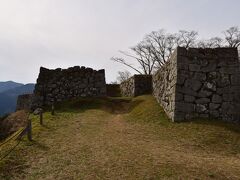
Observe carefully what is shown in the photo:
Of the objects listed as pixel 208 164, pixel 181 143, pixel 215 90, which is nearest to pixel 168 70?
pixel 215 90

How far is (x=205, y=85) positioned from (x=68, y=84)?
9.93 metres

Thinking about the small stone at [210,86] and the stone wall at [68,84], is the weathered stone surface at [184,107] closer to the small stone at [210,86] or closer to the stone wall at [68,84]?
the small stone at [210,86]

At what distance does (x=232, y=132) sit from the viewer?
37.1 ft

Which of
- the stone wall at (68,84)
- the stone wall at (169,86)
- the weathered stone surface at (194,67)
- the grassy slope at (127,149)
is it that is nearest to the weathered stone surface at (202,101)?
the grassy slope at (127,149)

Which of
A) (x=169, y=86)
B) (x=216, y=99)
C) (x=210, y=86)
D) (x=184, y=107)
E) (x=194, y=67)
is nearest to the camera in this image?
(x=184, y=107)

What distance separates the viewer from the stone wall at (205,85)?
12.8 m

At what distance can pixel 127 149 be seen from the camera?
9.34 metres

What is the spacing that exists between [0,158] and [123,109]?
10450mm

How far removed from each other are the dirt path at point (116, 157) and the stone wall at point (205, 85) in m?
1.92

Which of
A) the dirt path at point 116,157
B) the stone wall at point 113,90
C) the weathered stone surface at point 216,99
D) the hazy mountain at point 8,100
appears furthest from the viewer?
the hazy mountain at point 8,100

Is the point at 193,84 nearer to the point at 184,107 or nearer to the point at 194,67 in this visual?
the point at 194,67

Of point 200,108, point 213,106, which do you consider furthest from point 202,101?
point 213,106

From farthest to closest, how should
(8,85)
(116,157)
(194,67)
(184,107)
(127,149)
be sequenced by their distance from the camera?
(8,85) → (194,67) → (184,107) → (127,149) → (116,157)

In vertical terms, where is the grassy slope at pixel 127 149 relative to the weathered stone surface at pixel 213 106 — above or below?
below
